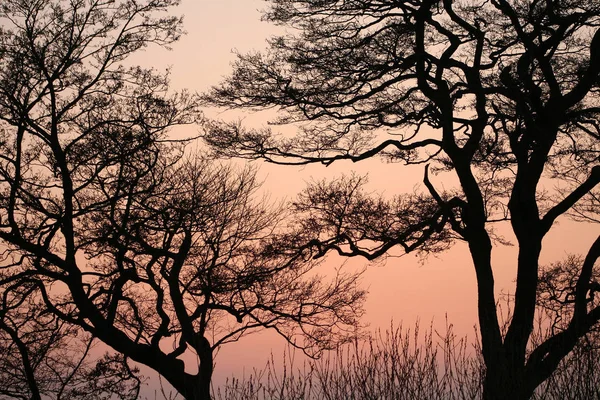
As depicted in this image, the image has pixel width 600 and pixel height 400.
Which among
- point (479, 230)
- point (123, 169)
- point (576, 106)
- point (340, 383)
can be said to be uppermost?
point (576, 106)

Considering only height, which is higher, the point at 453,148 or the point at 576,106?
the point at 576,106

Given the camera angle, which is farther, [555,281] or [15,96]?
[555,281]

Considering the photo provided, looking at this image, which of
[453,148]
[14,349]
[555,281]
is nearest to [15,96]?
[14,349]

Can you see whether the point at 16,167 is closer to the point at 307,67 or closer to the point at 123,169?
the point at 123,169

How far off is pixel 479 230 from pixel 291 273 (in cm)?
329

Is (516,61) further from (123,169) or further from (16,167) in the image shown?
(16,167)

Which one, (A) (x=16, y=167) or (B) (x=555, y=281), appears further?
(B) (x=555, y=281)

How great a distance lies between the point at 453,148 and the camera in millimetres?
10969

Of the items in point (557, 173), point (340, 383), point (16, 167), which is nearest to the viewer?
point (340, 383)

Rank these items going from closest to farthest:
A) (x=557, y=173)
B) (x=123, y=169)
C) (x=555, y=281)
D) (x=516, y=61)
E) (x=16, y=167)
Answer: (x=16, y=167) < (x=123, y=169) < (x=516, y=61) < (x=557, y=173) < (x=555, y=281)

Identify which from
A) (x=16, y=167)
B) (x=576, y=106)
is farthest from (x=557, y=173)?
(x=16, y=167)

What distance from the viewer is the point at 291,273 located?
1252 centimetres

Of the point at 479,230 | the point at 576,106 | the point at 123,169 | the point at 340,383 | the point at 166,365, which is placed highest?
the point at 576,106

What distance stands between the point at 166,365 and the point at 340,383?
573 cm
